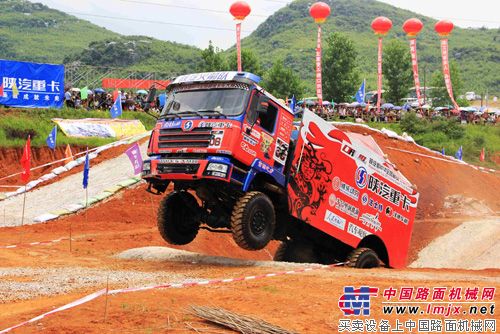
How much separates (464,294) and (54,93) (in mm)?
31680

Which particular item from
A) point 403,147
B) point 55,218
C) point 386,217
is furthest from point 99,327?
point 403,147

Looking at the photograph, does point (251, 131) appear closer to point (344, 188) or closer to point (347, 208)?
point (344, 188)

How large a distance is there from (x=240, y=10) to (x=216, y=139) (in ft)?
121

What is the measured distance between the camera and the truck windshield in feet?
45.1

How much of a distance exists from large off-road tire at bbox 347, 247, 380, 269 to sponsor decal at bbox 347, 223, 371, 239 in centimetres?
35

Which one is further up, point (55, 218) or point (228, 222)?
point (228, 222)

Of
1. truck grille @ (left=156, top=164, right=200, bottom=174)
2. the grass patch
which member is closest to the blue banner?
the grass patch

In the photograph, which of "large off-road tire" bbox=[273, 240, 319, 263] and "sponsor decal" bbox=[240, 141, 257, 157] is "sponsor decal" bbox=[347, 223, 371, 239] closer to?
"large off-road tire" bbox=[273, 240, 319, 263]

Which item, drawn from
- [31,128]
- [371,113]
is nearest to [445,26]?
[371,113]

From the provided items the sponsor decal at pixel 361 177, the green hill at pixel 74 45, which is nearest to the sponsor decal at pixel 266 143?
the sponsor decal at pixel 361 177

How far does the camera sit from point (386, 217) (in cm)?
1695

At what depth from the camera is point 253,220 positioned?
45.1 ft

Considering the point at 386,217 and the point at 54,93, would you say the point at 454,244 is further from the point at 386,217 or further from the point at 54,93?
the point at 54,93

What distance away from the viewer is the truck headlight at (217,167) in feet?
43.3
